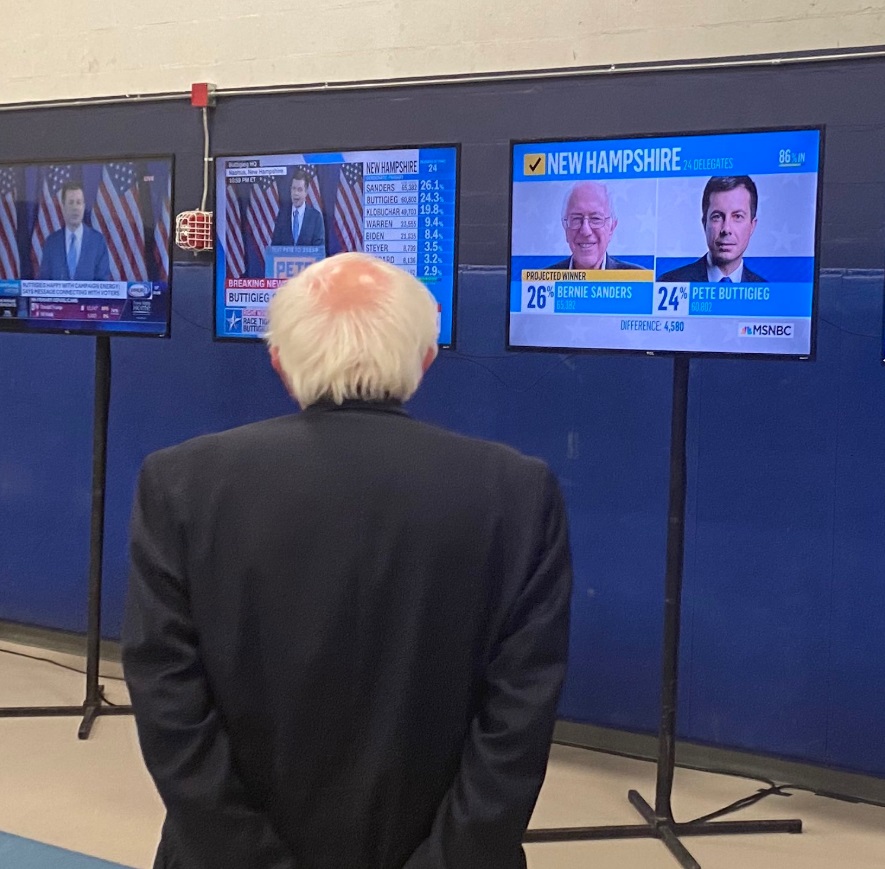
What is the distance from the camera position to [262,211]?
3447mm

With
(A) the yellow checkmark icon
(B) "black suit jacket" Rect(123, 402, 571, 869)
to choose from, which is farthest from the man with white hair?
(A) the yellow checkmark icon

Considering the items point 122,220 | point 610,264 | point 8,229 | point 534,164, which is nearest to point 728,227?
point 610,264

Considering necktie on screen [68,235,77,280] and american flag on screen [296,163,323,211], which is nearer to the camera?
american flag on screen [296,163,323,211]

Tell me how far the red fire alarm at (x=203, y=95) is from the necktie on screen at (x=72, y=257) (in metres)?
0.73

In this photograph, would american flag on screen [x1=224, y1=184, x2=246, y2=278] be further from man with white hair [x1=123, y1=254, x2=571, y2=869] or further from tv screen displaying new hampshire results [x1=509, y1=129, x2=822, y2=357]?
man with white hair [x1=123, y1=254, x2=571, y2=869]

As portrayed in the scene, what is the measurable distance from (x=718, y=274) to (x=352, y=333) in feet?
4.89

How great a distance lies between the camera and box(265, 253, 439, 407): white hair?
146 cm

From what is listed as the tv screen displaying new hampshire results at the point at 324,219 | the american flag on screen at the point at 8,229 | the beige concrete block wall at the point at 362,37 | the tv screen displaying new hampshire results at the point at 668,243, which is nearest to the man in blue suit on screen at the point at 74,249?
the american flag on screen at the point at 8,229

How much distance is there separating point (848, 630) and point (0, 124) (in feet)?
11.1

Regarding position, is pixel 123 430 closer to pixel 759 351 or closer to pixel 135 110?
pixel 135 110

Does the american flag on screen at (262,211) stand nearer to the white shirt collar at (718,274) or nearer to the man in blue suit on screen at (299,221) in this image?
the man in blue suit on screen at (299,221)

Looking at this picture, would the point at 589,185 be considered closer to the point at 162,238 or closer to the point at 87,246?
the point at 162,238

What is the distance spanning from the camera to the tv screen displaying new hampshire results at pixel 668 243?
268 centimetres

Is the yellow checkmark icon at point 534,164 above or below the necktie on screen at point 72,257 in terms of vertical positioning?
above
